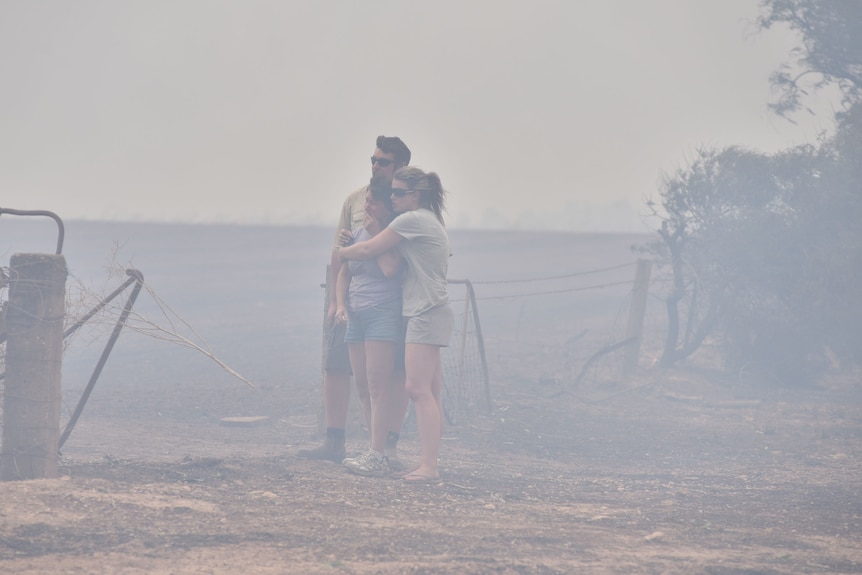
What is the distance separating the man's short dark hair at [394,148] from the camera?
19.9 feet

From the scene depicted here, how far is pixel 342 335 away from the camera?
20.3 ft

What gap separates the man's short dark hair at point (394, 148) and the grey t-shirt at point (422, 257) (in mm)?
432

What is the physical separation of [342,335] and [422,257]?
2.67ft

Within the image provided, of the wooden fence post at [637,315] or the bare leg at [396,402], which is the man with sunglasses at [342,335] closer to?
the bare leg at [396,402]

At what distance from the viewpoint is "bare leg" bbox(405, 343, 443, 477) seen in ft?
19.0

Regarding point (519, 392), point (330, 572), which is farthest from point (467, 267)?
point (330, 572)

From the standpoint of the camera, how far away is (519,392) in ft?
38.5

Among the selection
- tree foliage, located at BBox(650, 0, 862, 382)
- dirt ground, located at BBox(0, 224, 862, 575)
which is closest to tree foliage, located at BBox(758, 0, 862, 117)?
tree foliage, located at BBox(650, 0, 862, 382)

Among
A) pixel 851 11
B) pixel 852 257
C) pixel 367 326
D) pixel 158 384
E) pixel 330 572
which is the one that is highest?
pixel 851 11

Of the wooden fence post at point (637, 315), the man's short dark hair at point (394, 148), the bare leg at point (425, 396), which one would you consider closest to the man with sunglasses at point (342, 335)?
the man's short dark hair at point (394, 148)

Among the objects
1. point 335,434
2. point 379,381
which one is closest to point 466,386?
point 335,434

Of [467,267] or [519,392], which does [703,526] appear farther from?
[467,267]

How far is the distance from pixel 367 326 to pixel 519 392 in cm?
607

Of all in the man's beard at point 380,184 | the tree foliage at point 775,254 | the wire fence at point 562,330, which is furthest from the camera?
the tree foliage at point 775,254
